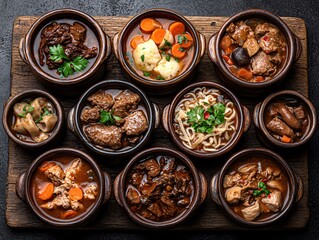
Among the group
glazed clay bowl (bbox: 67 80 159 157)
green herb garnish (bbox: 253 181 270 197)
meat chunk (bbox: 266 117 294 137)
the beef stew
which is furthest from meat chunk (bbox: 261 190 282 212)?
glazed clay bowl (bbox: 67 80 159 157)

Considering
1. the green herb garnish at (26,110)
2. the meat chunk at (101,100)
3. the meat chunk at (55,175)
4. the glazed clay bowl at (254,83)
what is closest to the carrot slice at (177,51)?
the glazed clay bowl at (254,83)

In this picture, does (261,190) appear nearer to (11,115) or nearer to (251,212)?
(251,212)

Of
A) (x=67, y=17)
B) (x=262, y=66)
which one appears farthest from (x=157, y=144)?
(x=67, y=17)

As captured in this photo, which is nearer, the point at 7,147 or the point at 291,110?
the point at 291,110

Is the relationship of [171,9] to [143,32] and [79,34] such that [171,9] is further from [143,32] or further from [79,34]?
[79,34]

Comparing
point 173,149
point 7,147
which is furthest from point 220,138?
point 7,147

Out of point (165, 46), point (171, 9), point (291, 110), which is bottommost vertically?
point (291, 110)
